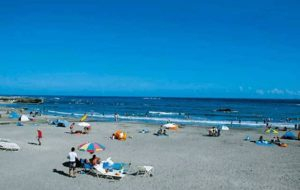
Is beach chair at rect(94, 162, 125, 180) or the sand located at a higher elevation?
beach chair at rect(94, 162, 125, 180)

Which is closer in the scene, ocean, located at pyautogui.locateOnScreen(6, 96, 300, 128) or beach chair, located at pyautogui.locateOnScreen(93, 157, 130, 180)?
beach chair, located at pyautogui.locateOnScreen(93, 157, 130, 180)

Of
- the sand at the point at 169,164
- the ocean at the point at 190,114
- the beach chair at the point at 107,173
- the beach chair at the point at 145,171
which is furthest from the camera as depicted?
the ocean at the point at 190,114

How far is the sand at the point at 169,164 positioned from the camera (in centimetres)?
1435

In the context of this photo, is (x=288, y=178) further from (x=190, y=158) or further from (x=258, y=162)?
(x=190, y=158)

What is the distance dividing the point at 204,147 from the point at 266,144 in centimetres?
563

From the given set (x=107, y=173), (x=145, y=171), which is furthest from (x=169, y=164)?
(x=107, y=173)

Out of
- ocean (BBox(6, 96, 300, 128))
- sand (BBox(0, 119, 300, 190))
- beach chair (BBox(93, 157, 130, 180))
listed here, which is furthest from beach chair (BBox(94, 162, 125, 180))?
ocean (BBox(6, 96, 300, 128))

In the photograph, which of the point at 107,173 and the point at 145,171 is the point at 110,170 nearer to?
the point at 107,173

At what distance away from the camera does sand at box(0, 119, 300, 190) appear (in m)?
14.4

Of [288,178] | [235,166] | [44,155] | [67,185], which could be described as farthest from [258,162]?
[44,155]

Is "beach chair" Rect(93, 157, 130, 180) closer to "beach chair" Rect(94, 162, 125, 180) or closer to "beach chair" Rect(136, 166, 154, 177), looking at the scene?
"beach chair" Rect(94, 162, 125, 180)

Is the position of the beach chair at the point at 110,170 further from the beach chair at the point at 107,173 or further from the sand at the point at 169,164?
the sand at the point at 169,164

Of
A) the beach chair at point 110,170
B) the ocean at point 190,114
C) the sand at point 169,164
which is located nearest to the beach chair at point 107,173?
the beach chair at point 110,170

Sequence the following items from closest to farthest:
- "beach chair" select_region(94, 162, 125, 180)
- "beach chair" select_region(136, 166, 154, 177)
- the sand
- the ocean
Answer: the sand, "beach chair" select_region(94, 162, 125, 180), "beach chair" select_region(136, 166, 154, 177), the ocean
